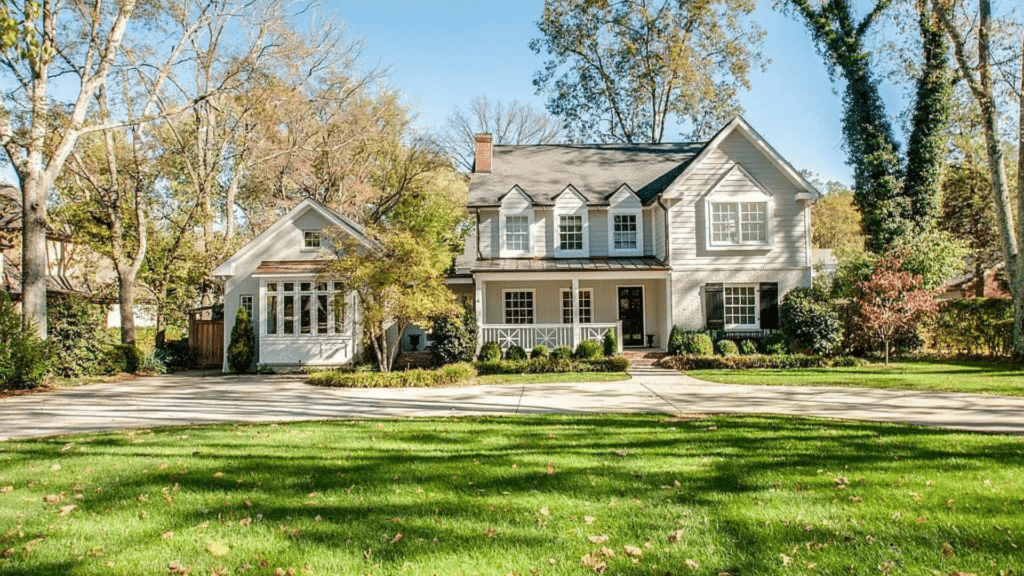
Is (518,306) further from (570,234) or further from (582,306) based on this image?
(570,234)

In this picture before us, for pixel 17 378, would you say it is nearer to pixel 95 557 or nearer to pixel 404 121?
pixel 95 557

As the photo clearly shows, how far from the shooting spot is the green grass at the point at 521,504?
3727mm

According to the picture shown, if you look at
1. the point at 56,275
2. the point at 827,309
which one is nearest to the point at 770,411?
the point at 827,309

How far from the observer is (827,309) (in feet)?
64.3

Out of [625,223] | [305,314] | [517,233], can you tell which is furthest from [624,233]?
[305,314]

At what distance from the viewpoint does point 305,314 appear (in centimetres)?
2119

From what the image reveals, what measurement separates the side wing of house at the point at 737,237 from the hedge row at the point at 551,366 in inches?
171

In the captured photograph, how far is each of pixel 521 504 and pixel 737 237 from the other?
18861mm

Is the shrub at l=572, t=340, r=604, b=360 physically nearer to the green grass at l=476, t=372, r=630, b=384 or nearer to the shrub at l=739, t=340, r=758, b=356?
the green grass at l=476, t=372, r=630, b=384

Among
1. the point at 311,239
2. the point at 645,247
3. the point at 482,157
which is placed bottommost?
the point at 645,247

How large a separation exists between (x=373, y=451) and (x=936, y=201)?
24.0m

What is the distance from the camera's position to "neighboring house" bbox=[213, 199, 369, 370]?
20438mm

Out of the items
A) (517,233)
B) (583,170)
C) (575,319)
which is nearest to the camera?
(575,319)

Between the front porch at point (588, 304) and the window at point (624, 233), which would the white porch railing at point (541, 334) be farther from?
Answer: the window at point (624, 233)
